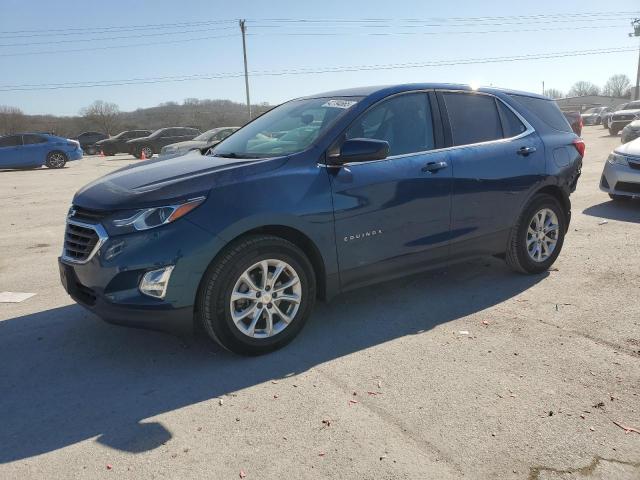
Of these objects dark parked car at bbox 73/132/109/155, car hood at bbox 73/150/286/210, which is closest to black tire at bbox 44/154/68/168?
dark parked car at bbox 73/132/109/155

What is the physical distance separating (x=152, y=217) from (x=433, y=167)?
223 cm

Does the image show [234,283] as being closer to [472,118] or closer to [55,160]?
[472,118]

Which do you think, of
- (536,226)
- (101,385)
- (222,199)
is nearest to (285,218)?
(222,199)

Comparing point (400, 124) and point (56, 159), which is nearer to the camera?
point (400, 124)

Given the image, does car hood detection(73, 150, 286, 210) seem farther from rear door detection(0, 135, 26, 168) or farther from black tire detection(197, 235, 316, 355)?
rear door detection(0, 135, 26, 168)

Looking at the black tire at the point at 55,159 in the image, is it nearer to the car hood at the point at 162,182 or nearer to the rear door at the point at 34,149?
the rear door at the point at 34,149

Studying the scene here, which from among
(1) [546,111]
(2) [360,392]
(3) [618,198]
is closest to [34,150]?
(3) [618,198]

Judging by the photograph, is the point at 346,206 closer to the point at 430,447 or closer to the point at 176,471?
the point at 430,447

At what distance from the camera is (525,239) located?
5141mm

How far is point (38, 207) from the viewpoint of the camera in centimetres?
1062

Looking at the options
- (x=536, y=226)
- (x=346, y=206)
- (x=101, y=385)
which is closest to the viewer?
(x=101, y=385)

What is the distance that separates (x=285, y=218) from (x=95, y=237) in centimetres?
121

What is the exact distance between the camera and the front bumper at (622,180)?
27.2 feet

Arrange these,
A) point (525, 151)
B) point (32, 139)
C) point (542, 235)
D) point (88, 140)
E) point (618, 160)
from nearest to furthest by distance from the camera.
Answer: point (525, 151)
point (542, 235)
point (618, 160)
point (32, 139)
point (88, 140)
